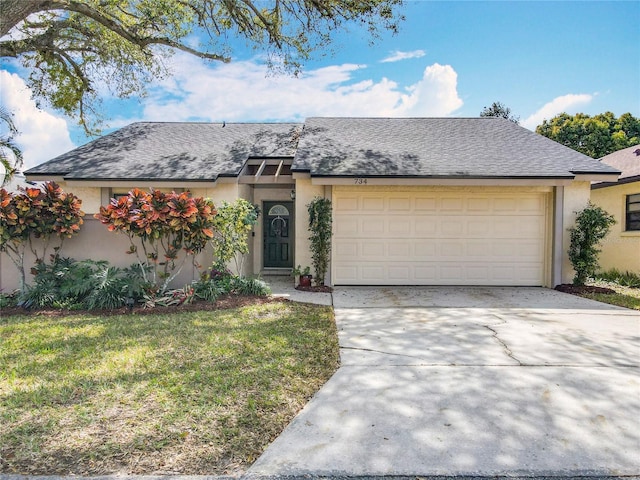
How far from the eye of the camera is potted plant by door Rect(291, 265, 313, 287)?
927 cm

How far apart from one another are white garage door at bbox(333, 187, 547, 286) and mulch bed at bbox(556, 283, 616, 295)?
21.7 inches

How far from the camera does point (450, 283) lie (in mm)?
9656

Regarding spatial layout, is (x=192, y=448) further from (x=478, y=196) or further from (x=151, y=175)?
(x=478, y=196)

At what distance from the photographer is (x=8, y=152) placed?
9195mm

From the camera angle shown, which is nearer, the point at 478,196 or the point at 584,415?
the point at 584,415

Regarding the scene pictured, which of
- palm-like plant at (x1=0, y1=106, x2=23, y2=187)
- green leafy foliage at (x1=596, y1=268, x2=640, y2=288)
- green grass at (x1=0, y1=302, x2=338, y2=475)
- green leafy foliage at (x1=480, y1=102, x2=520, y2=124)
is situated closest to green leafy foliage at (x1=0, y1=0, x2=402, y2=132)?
palm-like plant at (x1=0, y1=106, x2=23, y2=187)

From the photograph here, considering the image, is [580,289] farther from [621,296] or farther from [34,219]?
[34,219]

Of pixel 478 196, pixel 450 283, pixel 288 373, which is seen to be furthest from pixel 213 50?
pixel 288 373

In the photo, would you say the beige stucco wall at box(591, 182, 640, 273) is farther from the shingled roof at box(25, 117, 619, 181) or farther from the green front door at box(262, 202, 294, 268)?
the green front door at box(262, 202, 294, 268)

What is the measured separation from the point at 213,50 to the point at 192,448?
12177 millimetres

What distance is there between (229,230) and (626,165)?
13.2 metres

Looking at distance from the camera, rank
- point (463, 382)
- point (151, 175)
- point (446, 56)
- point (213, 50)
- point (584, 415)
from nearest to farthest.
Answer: point (584, 415)
point (463, 382)
point (151, 175)
point (213, 50)
point (446, 56)

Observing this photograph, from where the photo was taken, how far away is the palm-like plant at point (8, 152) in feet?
29.9

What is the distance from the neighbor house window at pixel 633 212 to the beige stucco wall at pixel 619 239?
4.4 inches
